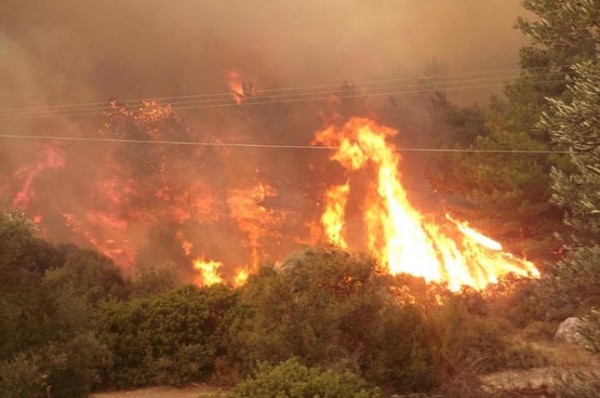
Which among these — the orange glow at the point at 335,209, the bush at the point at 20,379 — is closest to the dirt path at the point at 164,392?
the bush at the point at 20,379

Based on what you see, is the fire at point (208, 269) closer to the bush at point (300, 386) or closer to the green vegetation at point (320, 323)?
the green vegetation at point (320, 323)

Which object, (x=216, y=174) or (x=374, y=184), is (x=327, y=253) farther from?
(x=216, y=174)

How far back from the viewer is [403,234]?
1807 inches

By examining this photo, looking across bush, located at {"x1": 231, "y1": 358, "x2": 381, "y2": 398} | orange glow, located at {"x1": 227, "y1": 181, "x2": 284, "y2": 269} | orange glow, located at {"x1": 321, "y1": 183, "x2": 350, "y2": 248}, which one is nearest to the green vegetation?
bush, located at {"x1": 231, "y1": 358, "x2": 381, "y2": 398}

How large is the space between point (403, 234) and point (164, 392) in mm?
32319

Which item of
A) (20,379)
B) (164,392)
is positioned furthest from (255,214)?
(20,379)

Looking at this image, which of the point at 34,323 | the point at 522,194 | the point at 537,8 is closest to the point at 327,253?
the point at 34,323

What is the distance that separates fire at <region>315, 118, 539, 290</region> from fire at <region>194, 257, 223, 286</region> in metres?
10.3

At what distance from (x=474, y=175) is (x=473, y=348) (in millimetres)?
19393

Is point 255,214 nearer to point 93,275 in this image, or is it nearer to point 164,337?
point 93,275

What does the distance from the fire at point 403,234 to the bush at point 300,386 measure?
69.7ft

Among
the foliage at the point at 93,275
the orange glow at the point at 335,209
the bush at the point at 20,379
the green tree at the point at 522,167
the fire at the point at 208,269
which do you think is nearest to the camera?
the bush at the point at 20,379

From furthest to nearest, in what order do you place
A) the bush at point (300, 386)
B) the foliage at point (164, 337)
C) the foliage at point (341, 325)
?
the foliage at point (164, 337) < the foliage at point (341, 325) < the bush at point (300, 386)

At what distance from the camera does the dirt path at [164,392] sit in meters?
15.7
